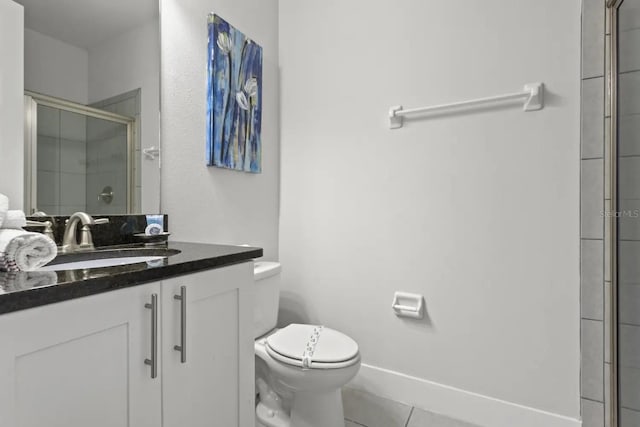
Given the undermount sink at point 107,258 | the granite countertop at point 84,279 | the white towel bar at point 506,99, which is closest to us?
the granite countertop at point 84,279

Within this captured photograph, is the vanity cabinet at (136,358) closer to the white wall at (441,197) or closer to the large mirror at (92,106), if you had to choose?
the large mirror at (92,106)

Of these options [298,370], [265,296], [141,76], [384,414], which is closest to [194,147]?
[141,76]

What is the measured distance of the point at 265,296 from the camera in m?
1.71

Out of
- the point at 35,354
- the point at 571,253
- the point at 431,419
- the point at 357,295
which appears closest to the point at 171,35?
the point at 35,354

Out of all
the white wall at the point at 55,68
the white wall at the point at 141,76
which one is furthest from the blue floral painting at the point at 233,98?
the white wall at the point at 55,68

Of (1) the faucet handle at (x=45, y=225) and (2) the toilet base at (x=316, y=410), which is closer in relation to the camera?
(1) the faucet handle at (x=45, y=225)

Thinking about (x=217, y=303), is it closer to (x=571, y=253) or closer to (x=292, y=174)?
(x=292, y=174)

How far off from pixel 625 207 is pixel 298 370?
1.34 metres

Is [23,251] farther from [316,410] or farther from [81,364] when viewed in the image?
[316,410]

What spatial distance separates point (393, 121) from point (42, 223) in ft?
5.03

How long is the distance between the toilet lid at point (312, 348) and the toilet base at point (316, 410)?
18 cm

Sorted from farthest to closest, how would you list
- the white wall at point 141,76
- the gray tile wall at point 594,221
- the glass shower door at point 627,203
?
the gray tile wall at point 594,221 → the white wall at point 141,76 → the glass shower door at point 627,203

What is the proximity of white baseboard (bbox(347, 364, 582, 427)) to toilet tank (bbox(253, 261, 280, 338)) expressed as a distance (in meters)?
0.62

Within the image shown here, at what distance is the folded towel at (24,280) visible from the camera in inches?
24.5
